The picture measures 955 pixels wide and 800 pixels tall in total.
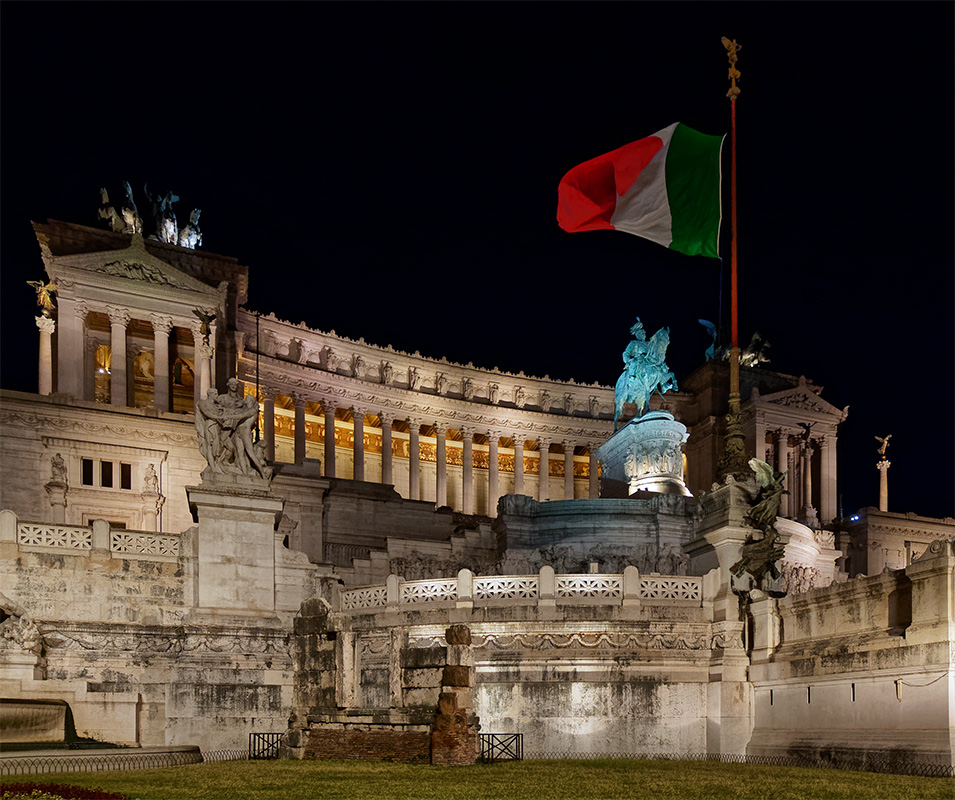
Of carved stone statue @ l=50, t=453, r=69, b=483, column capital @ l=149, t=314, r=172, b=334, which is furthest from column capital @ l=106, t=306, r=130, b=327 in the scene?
carved stone statue @ l=50, t=453, r=69, b=483

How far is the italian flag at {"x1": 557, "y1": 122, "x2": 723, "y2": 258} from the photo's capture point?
3641cm

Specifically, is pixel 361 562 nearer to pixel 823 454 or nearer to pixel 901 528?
pixel 901 528

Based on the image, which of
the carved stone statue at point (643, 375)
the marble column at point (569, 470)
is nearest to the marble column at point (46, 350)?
the carved stone statue at point (643, 375)

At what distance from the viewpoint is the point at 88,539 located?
32438 millimetres

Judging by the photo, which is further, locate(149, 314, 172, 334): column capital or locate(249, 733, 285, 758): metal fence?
locate(149, 314, 172, 334): column capital

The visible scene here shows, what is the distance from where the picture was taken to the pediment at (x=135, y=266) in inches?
2680

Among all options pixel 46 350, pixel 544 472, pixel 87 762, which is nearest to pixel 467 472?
pixel 544 472

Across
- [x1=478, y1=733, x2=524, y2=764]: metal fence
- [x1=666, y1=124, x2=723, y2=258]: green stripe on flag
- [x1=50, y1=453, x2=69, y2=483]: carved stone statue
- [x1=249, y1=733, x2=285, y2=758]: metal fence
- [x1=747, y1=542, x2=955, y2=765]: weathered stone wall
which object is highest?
[x1=666, y1=124, x2=723, y2=258]: green stripe on flag

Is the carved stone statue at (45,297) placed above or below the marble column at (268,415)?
above

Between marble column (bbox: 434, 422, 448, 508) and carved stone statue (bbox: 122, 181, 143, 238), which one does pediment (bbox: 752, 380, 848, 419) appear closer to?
marble column (bbox: 434, 422, 448, 508)

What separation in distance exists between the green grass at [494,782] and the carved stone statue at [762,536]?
22.1 feet

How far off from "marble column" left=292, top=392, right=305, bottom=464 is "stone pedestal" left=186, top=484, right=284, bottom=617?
41563 mm

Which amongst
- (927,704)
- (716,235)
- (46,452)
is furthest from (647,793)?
(46,452)

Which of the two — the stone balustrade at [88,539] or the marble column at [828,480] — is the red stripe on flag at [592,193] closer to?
the stone balustrade at [88,539]
